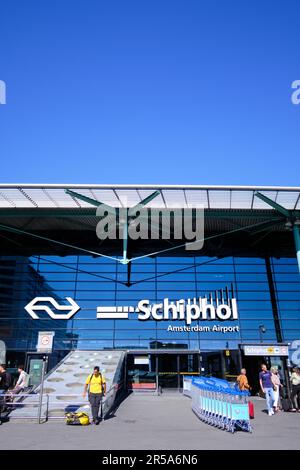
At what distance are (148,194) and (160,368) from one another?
10864 millimetres

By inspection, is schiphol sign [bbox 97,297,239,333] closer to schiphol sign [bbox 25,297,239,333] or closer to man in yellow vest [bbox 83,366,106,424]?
schiphol sign [bbox 25,297,239,333]

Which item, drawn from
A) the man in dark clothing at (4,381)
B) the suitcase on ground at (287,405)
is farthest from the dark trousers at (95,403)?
the suitcase on ground at (287,405)

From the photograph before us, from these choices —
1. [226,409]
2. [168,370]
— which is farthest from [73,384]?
[226,409]

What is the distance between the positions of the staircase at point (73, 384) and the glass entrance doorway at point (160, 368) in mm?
1017

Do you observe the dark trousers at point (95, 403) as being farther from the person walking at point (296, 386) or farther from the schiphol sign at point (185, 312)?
the schiphol sign at point (185, 312)

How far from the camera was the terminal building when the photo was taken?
18.8 meters

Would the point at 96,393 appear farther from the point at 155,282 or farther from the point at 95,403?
the point at 155,282

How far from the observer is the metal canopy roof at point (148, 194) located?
1659 cm

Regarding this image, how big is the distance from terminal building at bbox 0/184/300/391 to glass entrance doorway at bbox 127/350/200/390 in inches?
2.4

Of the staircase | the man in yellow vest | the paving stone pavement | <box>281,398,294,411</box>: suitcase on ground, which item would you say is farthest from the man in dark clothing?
<box>281,398,294,411</box>: suitcase on ground

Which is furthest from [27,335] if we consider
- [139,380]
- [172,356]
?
[172,356]

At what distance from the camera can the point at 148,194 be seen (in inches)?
679

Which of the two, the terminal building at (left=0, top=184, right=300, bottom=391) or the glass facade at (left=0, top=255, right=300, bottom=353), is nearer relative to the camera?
the terminal building at (left=0, top=184, right=300, bottom=391)
